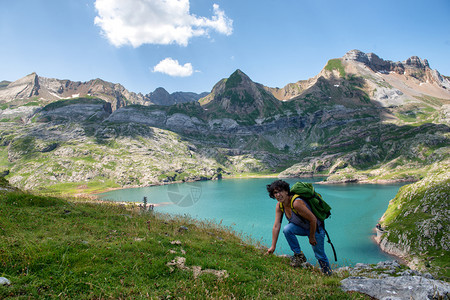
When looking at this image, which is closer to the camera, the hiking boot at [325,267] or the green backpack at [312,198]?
the green backpack at [312,198]

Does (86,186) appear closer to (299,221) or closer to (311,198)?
(299,221)

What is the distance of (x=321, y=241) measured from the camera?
8.90 meters

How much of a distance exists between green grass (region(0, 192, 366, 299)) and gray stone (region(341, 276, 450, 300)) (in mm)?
539

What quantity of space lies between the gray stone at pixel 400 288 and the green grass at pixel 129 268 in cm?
54

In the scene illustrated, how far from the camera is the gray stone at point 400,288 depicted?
5547 mm

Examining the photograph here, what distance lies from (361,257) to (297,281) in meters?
44.8

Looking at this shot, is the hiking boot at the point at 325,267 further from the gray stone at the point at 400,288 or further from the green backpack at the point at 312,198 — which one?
the green backpack at the point at 312,198

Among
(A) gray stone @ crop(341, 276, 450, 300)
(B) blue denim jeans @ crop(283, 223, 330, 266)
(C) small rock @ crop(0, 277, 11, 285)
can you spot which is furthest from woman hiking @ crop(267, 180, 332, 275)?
(C) small rock @ crop(0, 277, 11, 285)

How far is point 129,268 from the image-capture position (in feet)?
23.5

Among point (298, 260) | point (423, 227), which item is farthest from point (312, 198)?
point (423, 227)

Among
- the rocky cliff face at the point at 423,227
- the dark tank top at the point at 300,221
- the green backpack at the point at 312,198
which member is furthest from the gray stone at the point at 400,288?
the rocky cliff face at the point at 423,227

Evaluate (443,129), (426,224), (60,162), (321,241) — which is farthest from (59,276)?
(443,129)

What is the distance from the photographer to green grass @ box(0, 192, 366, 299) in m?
5.63

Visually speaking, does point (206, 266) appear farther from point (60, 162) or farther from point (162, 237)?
point (60, 162)
